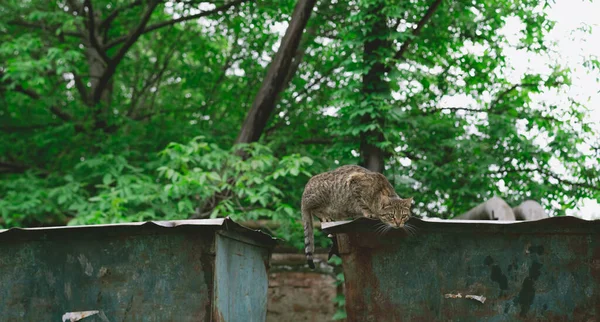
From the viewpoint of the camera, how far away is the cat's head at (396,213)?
4.14m

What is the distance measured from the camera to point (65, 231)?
401 cm

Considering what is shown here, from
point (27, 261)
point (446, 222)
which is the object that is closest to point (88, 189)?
point (27, 261)

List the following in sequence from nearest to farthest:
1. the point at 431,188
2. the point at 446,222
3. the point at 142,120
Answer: the point at 446,222
the point at 431,188
the point at 142,120

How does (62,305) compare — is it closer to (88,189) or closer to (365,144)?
(365,144)

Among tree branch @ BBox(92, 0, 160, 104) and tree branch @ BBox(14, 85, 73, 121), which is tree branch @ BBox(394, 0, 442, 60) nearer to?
tree branch @ BBox(92, 0, 160, 104)

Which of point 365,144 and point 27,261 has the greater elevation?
point 365,144

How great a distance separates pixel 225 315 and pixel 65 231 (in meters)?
0.95

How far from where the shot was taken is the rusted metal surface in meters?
3.94

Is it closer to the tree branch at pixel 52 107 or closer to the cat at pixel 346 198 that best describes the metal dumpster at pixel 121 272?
the cat at pixel 346 198

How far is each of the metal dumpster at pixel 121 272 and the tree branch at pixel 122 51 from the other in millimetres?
5379

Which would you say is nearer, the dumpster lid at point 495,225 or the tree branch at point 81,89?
the dumpster lid at point 495,225

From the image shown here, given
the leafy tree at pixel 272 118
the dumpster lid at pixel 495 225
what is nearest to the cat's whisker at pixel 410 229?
the dumpster lid at pixel 495 225

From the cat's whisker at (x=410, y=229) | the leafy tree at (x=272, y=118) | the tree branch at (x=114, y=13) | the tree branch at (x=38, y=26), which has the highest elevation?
the tree branch at (x=114, y=13)

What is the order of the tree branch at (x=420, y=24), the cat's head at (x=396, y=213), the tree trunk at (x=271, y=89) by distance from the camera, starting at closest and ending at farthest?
the cat's head at (x=396, y=213) → the tree branch at (x=420, y=24) → the tree trunk at (x=271, y=89)
